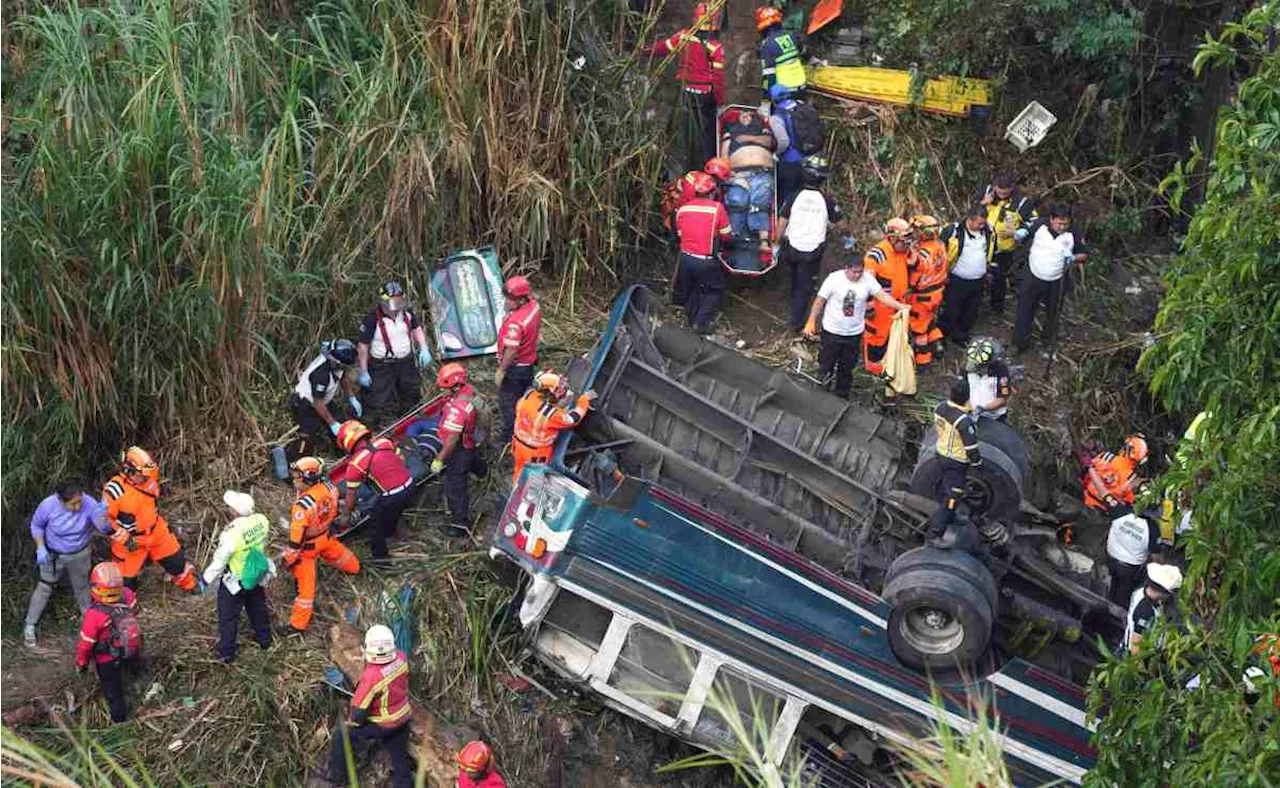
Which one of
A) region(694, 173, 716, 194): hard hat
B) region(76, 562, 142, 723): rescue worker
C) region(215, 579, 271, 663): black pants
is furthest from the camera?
region(694, 173, 716, 194): hard hat

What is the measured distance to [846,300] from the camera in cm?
1217

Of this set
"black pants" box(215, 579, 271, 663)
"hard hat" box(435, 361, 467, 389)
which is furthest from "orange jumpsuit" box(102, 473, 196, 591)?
"hard hat" box(435, 361, 467, 389)

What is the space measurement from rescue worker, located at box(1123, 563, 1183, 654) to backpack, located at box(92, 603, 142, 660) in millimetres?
5754

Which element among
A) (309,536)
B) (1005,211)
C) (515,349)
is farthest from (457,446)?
(1005,211)

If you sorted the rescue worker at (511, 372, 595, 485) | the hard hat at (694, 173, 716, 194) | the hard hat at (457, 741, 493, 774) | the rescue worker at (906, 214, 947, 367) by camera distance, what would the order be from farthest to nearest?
the hard hat at (694, 173, 716, 194) → the rescue worker at (906, 214, 947, 367) → the rescue worker at (511, 372, 595, 485) → the hard hat at (457, 741, 493, 774)

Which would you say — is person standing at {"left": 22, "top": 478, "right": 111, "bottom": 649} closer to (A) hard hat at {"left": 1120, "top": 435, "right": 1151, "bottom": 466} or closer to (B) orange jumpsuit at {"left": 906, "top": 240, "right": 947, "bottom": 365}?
(B) orange jumpsuit at {"left": 906, "top": 240, "right": 947, "bottom": 365}

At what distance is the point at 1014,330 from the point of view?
45.0 ft

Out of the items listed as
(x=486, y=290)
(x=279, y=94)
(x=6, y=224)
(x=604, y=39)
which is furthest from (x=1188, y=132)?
(x=6, y=224)

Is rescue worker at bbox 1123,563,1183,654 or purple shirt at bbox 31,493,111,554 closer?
rescue worker at bbox 1123,563,1183,654

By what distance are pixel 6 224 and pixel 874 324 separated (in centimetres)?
633

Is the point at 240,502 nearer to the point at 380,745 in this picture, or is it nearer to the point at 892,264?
the point at 380,745

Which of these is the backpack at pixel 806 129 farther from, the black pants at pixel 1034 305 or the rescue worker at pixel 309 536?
the rescue worker at pixel 309 536

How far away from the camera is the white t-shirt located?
1215 cm

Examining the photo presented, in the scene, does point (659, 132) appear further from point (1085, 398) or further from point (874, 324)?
point (1085, 398)
